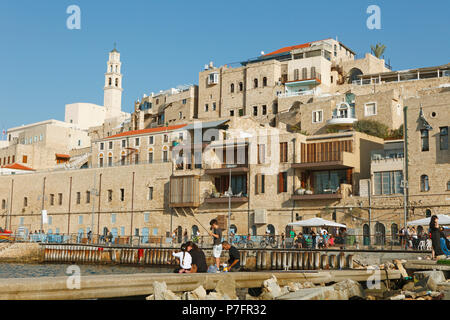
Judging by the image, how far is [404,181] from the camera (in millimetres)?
40312

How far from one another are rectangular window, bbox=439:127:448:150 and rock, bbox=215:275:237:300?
29968 mm

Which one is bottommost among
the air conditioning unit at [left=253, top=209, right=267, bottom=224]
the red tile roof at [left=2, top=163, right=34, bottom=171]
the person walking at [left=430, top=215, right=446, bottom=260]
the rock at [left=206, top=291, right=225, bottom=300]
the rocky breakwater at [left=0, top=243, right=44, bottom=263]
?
the rocky breakwater at [left=0, top=243, right=44, bottom=263]

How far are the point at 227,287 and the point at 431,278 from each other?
6.01 m

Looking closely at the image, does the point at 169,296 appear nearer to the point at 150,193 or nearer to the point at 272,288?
the point at 272,288

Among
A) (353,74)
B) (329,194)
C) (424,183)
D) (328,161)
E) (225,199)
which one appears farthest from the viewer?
(353,74)

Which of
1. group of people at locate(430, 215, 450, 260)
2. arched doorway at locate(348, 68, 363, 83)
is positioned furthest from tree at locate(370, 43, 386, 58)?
group of people at locate(430, 215, 450, 260)

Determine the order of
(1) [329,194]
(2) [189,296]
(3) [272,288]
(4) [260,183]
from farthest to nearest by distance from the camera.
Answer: (4) [260,183]
(1) [329,194]
(3) [272,288]
(2) [189,296]

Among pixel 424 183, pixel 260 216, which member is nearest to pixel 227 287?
pixel 424 183

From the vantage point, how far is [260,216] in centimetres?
4819

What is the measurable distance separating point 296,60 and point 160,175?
85.2 feet

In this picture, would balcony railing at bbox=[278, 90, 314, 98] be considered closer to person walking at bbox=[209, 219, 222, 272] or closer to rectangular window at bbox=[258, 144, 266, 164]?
rectangular window at bbox=[258, 144, 266, 164]

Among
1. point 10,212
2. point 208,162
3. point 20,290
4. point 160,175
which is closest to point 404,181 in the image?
point 208,162

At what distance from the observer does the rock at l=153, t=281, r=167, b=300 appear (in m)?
12.4
